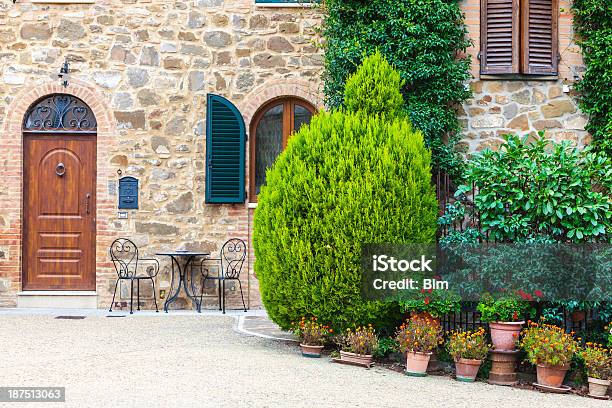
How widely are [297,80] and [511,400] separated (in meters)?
6.14

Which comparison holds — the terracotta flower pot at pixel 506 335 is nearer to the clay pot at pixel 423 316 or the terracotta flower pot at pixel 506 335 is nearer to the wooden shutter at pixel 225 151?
the clay pot at pixel 423 316

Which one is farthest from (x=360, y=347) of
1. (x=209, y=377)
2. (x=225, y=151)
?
(x=225, y=151)

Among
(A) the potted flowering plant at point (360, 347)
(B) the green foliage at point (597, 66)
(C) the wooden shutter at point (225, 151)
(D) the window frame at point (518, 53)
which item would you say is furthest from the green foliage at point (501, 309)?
(C) the wooden shutter at point (225, 151)

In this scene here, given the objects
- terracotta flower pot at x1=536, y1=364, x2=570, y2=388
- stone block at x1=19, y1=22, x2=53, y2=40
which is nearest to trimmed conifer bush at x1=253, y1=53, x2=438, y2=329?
terracotta flower pot at x1=536, y1=364, x2=570, y2=388

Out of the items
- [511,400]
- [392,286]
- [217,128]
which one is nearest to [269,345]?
[392,286]

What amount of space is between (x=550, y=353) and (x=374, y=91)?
10.3 ft

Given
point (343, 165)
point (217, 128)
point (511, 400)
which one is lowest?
point (511, 400)

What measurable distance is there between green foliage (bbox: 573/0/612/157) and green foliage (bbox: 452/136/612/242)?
248 cm

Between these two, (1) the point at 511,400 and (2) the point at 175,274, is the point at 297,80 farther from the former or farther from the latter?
(1) the point at 511,400

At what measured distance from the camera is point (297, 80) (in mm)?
11508

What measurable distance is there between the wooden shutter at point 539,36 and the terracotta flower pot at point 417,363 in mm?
4841

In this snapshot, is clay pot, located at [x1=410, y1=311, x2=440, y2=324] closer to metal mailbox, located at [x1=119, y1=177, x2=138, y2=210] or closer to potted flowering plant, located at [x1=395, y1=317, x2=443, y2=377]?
potted flowering plant, located at [x1=395, y1=317, x2=443, y2=377]

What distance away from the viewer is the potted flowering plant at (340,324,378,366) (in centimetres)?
762

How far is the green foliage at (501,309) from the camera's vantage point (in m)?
7.55
